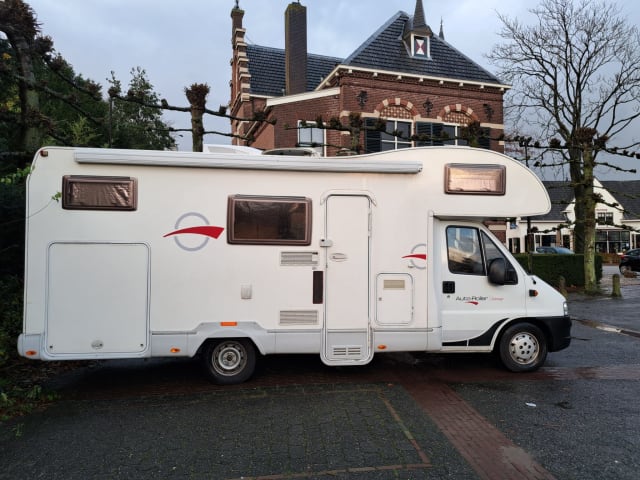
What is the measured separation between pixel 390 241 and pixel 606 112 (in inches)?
943

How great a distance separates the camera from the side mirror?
18.2ft

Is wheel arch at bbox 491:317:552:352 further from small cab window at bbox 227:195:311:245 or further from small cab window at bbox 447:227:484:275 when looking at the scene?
small cab window at bbox 227:195:311:245

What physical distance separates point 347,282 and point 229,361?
1678 millimetres

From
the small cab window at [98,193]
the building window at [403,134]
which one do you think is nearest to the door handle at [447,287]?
the small cab window at [98,193]

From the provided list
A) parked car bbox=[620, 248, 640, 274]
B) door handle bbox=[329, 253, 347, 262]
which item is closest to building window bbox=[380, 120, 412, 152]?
door handle bbox=[329, 253, 347, 262]

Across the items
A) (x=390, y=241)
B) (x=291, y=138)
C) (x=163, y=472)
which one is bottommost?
(x=163, y=472)

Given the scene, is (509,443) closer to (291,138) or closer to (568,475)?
(568,475)

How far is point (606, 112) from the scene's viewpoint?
77.1ft

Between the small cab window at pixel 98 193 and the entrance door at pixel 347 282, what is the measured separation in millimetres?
2216

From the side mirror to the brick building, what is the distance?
38.4 ft

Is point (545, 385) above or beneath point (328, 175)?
beneath

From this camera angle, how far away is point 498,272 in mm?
5543

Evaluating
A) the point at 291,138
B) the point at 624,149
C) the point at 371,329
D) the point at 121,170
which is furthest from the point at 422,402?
the point at 291,138

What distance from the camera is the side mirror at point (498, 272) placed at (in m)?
5.54
